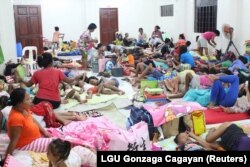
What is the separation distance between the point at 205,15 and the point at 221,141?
7.58 meters

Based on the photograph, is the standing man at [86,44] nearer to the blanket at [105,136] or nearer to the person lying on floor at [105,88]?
the person lying on floor at [105,88]

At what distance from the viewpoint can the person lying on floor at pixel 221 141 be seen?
131 inches

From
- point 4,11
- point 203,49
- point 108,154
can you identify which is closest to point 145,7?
point 203,49

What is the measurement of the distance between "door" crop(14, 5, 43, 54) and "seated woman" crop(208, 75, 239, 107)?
878cm

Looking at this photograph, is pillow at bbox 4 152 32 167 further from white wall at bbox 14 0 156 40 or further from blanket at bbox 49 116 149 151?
white wall at bbox 14 0 156 40

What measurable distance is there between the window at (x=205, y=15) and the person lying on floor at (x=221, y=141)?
6804 mm

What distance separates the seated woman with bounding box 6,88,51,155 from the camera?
10.5 ft

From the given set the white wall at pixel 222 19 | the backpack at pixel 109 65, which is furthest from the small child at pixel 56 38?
the backpack at pixel 109 65

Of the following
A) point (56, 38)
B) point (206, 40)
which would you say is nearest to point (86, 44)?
point (206, 40)

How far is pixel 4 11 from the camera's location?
827 cm

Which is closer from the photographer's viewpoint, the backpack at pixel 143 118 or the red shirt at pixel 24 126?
the red shirt at pixel 24 126

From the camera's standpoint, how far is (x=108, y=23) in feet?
50.8

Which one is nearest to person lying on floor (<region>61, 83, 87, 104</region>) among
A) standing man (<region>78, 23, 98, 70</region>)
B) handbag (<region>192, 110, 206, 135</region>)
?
handbag (<region>192, 110, 206, 135</region>)

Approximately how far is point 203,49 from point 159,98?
14.1 ft
